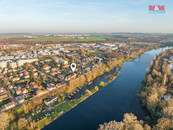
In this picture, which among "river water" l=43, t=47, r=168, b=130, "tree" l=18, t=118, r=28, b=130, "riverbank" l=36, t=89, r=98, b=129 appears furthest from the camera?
"river water" l=43, t=47, r=168, b=130

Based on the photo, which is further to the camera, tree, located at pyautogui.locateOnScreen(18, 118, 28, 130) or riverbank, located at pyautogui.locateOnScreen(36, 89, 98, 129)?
riverbank, located at pyautogui.locateOnScreen(36, 89, 98, 129)

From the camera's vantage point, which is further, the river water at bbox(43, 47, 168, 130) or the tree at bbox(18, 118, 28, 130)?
the river water at bbox(43, 47, 168, 130)

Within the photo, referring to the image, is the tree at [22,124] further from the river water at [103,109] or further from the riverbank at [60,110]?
the river water at [103,109]

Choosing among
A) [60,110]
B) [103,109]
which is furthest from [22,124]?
[103,109]

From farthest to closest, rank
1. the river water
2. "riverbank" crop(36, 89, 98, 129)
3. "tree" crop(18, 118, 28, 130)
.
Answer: the river water
"riverbank" crop(36, 89, 98, 129)
"tree" crop(18, 118, 28, 130)

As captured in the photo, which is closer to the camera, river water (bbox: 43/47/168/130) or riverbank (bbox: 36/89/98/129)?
riverbank (bbox: 36/89/98/129)

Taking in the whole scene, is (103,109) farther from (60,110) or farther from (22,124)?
(22,124)

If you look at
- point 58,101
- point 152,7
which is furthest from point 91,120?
point 152,7

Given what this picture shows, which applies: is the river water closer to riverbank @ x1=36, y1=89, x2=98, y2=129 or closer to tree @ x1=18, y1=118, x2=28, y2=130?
riverbank @ x1=36, y1=89, x2=98, y2=129

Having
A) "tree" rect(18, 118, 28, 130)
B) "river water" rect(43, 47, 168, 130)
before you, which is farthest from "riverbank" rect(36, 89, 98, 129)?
"tree" rect(18, 118, 28, 130)

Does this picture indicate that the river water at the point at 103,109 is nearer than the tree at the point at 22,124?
No

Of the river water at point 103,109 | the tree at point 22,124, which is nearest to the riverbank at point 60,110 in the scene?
the river water at point 103,109
